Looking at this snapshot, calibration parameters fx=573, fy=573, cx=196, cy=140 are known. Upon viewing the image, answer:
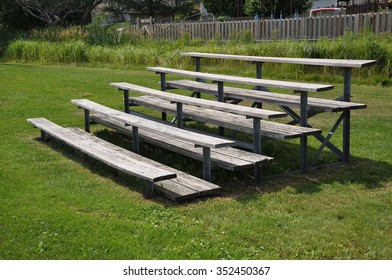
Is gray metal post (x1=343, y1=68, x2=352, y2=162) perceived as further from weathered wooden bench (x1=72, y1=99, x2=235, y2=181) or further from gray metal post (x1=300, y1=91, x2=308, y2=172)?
weathered wooden bench (x1=72, y1=99, x2=235, y2=181)

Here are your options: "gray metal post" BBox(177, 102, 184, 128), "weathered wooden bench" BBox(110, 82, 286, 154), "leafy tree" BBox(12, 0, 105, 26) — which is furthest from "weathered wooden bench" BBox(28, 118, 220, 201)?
"leafy tree" BBox(12, 0, 105, 26)

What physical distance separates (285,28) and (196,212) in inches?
584

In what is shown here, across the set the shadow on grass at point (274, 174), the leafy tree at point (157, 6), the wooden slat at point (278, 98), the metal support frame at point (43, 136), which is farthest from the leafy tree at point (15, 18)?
the shadow on grass at point (274, 174)

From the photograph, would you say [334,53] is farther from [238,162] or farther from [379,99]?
[238,162]

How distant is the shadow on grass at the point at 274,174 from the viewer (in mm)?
5711

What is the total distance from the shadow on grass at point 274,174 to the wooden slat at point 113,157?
0.22m

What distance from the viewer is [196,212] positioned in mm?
4977

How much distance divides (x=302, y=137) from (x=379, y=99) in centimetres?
577

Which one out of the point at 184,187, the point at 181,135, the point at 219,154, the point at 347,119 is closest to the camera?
the point at 184,187

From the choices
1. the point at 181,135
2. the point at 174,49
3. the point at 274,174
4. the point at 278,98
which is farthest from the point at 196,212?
the point at 174,49

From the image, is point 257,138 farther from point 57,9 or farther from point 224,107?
point 57,9

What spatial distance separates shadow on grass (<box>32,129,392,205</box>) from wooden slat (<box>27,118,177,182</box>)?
223 mm
